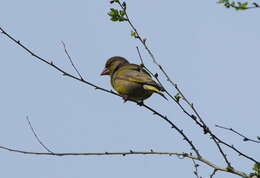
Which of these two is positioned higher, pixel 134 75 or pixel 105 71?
pixel 105 71

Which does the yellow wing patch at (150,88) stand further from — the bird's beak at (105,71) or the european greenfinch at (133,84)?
the bird's beak at (105,71)

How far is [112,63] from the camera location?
9.07 m

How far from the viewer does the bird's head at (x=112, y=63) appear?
8911mm

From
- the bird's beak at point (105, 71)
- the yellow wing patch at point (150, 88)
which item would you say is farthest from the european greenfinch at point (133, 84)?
the bird's beak at point (105, 71)

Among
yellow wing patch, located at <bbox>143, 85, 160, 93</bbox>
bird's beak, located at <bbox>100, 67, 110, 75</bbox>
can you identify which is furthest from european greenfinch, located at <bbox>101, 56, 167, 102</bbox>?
bird's beak, located at <bbox>100, 67, 110, 75</bbox>

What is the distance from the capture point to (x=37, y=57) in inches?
183

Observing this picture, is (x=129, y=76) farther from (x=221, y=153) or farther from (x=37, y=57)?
(x=221, y=153)

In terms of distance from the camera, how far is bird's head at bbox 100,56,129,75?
29.2ft

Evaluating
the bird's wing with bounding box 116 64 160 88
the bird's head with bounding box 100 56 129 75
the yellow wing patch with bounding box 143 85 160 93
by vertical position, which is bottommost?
the yellow wing patch with bounding box 143 85 160 93

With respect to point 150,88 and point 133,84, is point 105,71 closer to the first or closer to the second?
point 133,84

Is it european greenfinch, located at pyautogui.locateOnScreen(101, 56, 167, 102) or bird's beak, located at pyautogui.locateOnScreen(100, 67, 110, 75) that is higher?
bird's beak, located at pyautogui.locateOnScreen(100, 67, 110, 75)

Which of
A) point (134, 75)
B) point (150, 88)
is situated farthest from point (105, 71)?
point (150, 88)

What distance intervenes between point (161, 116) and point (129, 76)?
3.13m

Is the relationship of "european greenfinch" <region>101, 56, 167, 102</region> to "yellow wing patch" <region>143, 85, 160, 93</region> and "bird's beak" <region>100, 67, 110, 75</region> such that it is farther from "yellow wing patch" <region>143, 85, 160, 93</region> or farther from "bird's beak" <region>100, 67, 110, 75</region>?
"bird's beak" <region>100, 67, 110, 75</region>
